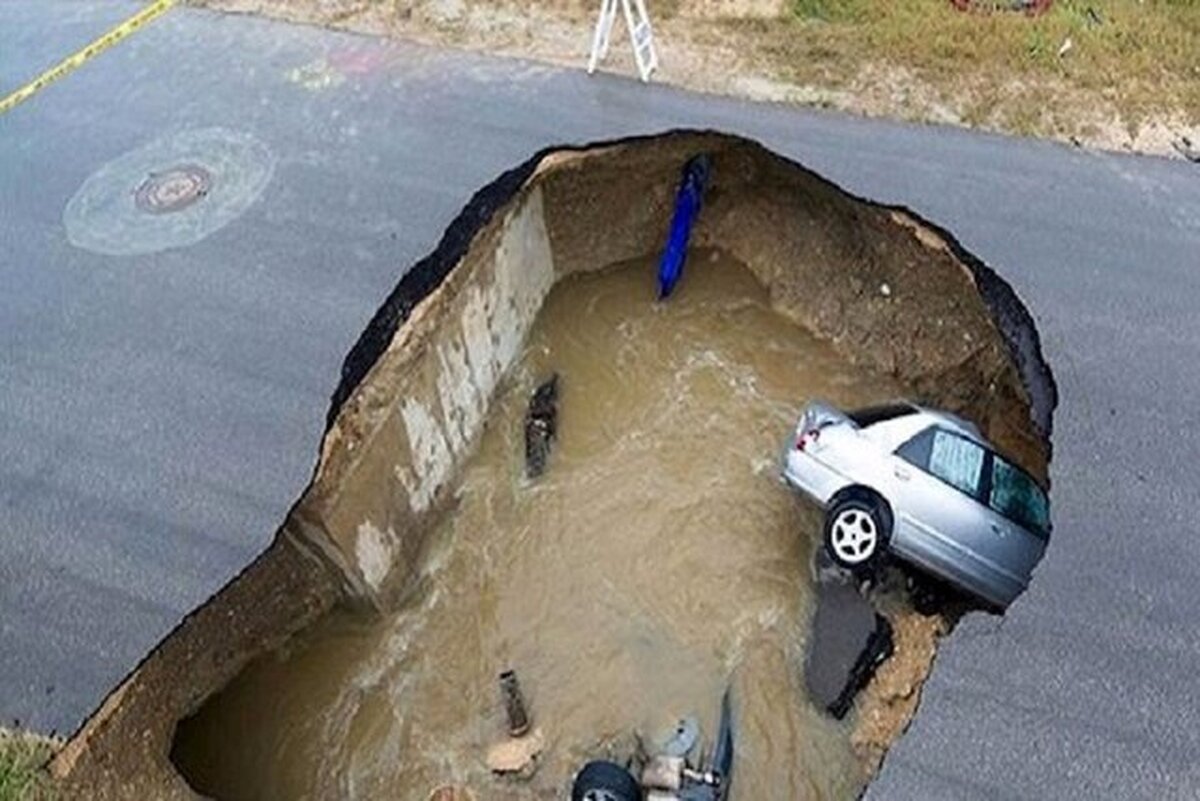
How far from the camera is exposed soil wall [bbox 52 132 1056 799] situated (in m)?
9.26

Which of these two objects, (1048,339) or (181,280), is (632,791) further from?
(181,280)

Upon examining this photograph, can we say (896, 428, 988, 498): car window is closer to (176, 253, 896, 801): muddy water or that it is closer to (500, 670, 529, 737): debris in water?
(176, 253, 896, 801): muddy water

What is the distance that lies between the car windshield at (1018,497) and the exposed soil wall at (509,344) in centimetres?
34

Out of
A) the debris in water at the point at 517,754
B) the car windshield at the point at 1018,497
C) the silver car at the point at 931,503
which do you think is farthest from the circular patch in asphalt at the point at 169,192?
the car windshield at the point at 1018,497

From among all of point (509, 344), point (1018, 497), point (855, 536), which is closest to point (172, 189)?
point (509, 344)

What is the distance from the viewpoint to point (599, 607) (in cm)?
1067

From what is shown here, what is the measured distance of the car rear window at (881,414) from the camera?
1049 centimetres

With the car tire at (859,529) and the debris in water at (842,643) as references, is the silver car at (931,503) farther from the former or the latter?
the debris in water at (842,643)

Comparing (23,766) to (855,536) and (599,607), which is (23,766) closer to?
(599,607)

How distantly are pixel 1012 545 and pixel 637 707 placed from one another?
3.32 m

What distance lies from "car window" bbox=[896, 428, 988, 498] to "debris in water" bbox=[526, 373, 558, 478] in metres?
3.40

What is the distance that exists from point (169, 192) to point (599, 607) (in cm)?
563

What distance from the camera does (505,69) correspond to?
13.0 metres

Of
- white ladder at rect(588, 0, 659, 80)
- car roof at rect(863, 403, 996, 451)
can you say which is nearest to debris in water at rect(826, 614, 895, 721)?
car roof at rect(863, 403, 996, 451)
